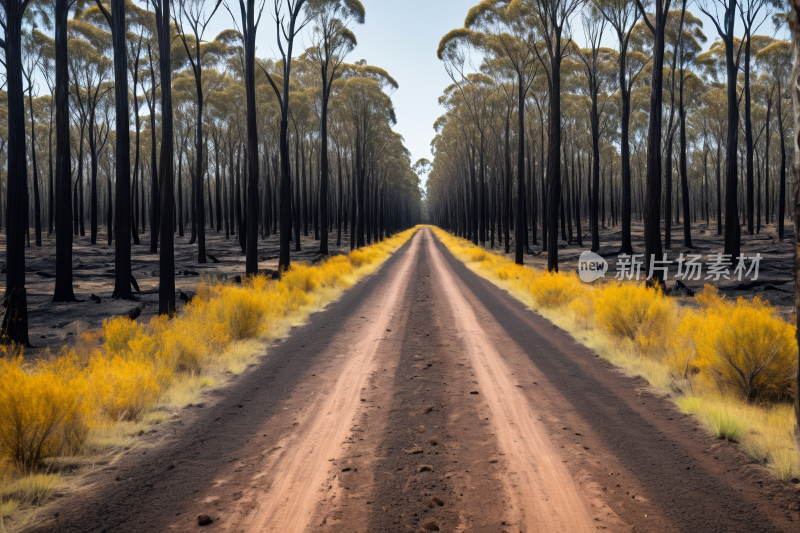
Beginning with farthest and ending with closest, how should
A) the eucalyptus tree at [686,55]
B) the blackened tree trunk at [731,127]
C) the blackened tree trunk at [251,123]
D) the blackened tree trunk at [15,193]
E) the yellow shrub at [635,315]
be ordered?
the eucalyptus tree at [686,55] → the blackened tree trunk at [731,127] → the blackened tree trunk at [251,123] → the blackened tree trunk at [15,193] → the yellow shrub at [635,315]

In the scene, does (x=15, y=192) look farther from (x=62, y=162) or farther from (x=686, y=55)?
(x=686, y=55)

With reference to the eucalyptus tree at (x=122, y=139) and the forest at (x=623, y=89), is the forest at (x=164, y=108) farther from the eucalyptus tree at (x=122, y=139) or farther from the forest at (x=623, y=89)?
the forest at (x=623, y=89)

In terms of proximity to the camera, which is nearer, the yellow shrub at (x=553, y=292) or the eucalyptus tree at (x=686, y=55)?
the yellow shrub at (x=553, y=292)

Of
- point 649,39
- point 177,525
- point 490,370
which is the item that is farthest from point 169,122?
point 649,39

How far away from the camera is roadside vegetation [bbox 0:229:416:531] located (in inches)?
147

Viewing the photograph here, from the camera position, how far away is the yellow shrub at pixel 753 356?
508 centimetres

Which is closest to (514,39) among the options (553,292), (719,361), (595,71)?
(595,71)

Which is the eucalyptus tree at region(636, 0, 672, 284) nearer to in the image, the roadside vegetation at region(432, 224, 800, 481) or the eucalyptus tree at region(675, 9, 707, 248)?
the roadside vegetation at region(432, 224, 800, 481)

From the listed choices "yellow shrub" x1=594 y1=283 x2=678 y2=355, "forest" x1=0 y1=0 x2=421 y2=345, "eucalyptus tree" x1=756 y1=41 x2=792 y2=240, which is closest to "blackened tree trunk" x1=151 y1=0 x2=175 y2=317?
"forest" x1=0 y1=0 x2=421 y2=345

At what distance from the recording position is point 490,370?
21.7 ft

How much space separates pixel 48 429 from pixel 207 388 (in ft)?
7.29

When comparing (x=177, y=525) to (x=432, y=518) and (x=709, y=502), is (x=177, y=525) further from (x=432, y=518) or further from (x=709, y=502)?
(x=709, y=502)

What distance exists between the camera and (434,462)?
12.6 feet

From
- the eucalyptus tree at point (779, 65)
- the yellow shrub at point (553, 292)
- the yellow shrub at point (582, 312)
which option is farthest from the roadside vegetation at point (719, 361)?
the eucalyptus tree at point (779, 65)
